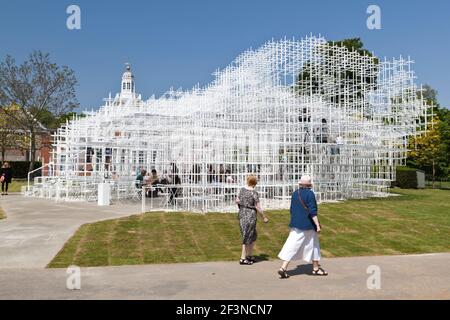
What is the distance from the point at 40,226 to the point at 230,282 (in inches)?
280

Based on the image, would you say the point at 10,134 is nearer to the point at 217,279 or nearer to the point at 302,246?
the point at 217,279

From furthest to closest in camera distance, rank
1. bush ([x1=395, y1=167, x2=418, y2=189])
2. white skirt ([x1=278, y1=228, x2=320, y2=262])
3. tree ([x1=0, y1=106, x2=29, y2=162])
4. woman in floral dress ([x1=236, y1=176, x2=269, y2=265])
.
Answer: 1. tree ([x1=0, y1=106, x2=29, y2=162])
2. bush ([x1=395, y1=167, x2=418, y2=189])
3. woman in floral dress ([x1=236, y1=176, x2=269, y2=265])
4. white skirt ([x1=278, y1=228, x2=320, y2=262])

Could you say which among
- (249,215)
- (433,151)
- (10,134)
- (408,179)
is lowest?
(408,179)

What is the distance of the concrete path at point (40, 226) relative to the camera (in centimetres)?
865

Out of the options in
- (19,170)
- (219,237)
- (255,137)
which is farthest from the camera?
(19,170)

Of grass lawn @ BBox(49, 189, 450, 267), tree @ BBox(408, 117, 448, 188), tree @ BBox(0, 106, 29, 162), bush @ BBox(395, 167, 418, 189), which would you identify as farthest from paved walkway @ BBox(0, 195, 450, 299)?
tree @ BBox(0, 106, 29, 162)

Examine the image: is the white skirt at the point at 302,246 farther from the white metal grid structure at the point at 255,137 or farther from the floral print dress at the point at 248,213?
the white metal grid structure at the point at 255,137

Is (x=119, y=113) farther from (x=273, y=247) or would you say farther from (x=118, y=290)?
(x=118, y=290)

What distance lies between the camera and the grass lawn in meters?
8.97

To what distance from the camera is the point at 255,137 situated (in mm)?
17766

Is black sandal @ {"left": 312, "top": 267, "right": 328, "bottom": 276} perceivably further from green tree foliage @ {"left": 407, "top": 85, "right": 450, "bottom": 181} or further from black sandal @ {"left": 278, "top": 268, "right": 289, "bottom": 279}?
green tree foliage @ {"left": 407, "top": 85, "right": 450, "bottom": 181}

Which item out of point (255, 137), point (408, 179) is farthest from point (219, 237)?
point (408, 179)

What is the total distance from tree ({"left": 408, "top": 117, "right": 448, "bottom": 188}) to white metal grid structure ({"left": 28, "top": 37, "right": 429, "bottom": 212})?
1030cm
